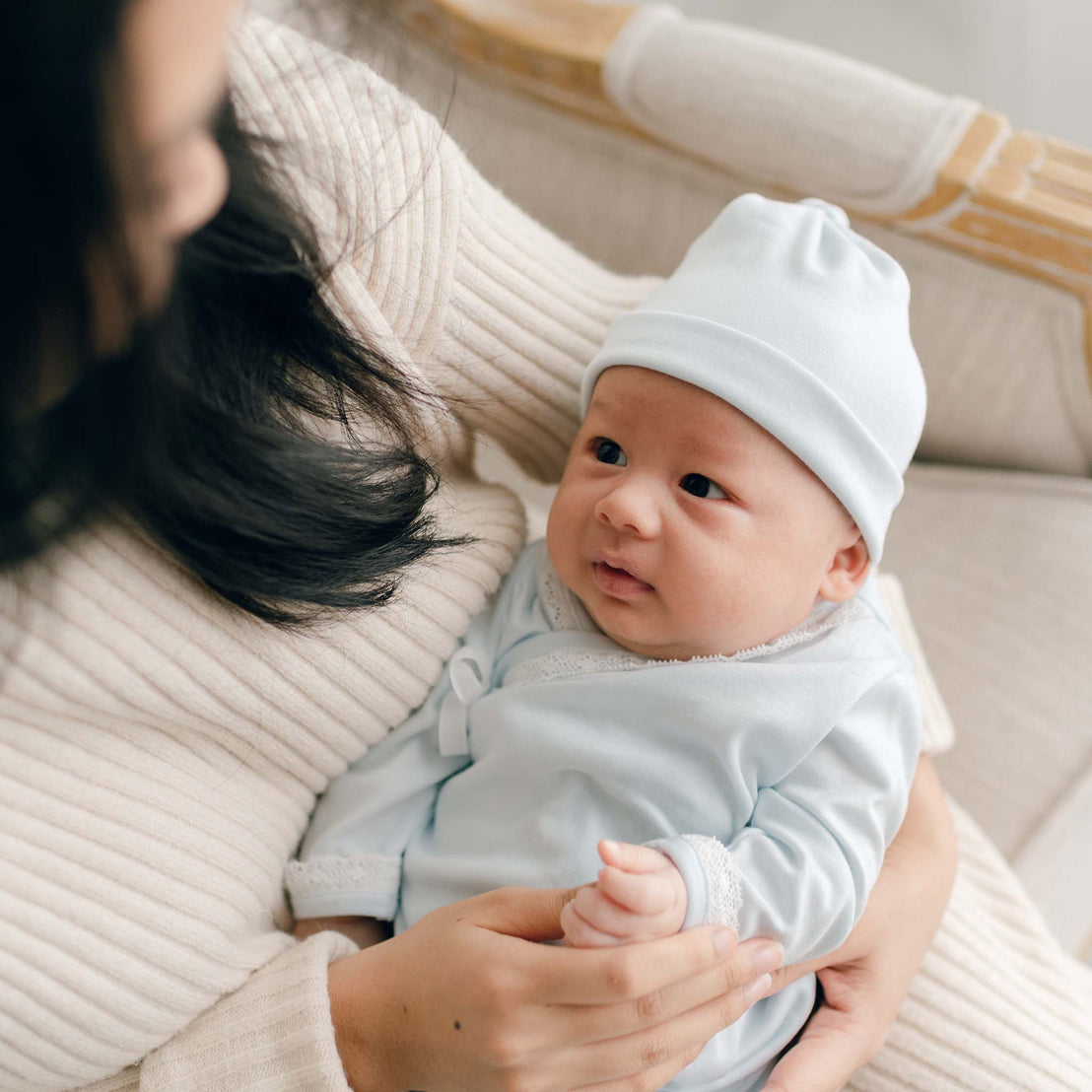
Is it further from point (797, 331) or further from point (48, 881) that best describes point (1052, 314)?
point (48, 881)

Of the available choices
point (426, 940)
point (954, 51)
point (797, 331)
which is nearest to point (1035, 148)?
point (797, 331)

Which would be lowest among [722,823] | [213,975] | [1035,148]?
[213,975]

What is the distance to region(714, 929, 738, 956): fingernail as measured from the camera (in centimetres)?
64

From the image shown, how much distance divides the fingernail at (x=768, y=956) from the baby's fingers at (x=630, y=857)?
10 centimetres

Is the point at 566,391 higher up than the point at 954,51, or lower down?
lower down

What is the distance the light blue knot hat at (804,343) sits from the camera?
75 cm

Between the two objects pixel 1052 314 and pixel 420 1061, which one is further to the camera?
pixel 1052 314

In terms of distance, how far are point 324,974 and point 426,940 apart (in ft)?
0.30

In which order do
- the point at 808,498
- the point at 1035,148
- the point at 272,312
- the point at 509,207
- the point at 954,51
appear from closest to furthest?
the point at 272,312, the point at 808,498, the point at 509,207, the point at 1035,148, the point at 954,51

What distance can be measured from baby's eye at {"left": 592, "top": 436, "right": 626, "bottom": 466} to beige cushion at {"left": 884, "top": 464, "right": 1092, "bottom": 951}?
0.60 metres

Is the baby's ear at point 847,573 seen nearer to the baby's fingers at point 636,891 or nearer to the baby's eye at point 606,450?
the baby's eye at point 606,450

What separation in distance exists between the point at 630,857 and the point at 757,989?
17 cm

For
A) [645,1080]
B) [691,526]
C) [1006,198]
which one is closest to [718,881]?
[645,1080]

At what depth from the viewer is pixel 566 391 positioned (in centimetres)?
95
